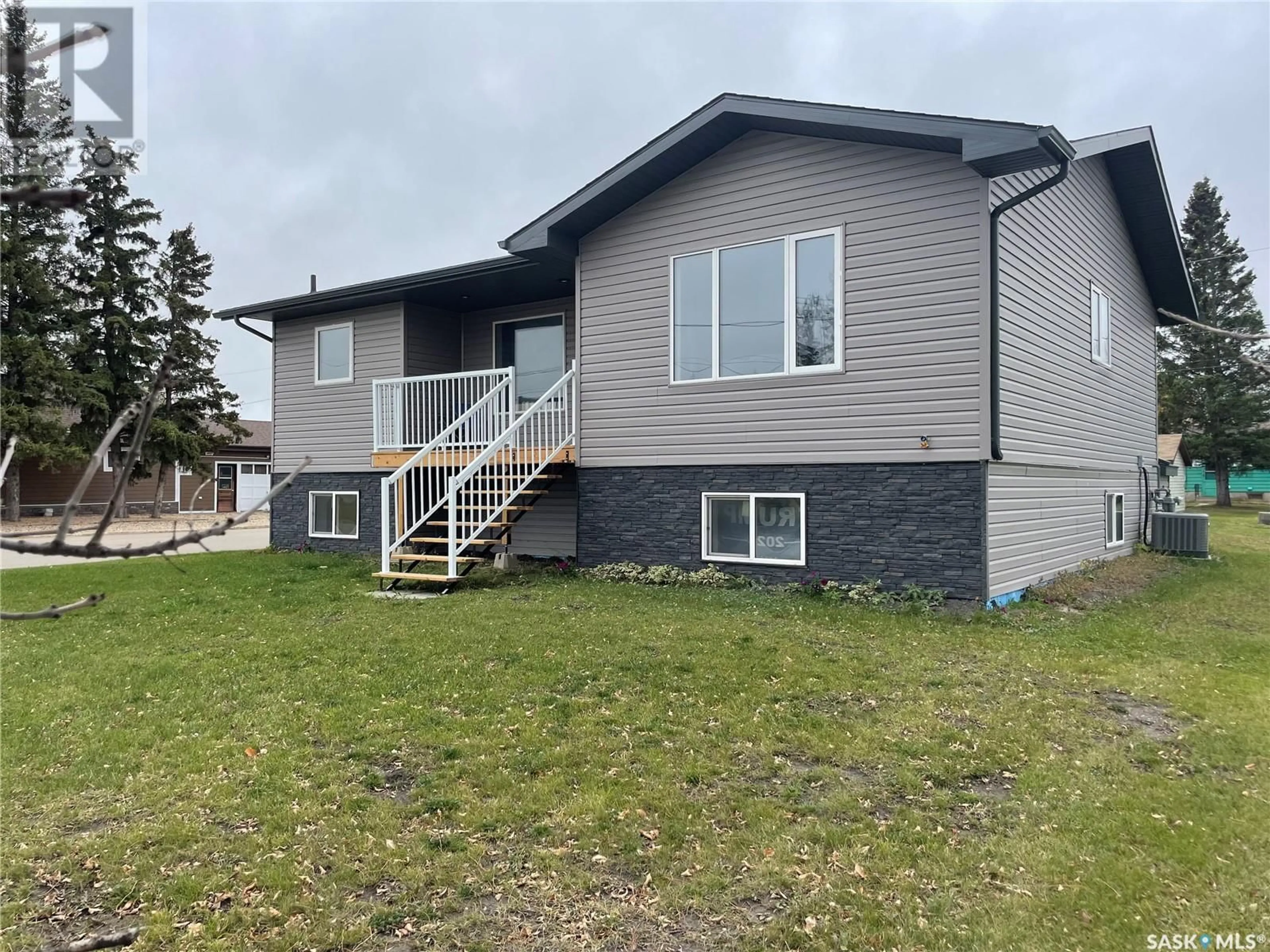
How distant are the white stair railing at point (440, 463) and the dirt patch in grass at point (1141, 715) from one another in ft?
22.6

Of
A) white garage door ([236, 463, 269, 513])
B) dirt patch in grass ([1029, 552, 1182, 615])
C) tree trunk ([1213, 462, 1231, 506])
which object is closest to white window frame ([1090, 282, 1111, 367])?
dirt patch in grass ([1029, 552, 1182, 615])

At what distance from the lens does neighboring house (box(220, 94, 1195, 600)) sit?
26.1 feet

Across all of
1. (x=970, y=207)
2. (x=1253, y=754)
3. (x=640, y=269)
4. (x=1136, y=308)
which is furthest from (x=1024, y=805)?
(x=1136, y=308)

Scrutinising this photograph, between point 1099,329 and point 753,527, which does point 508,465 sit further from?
point 1099,329

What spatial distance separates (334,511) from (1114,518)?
1336 cm

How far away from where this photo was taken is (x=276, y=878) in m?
2.99

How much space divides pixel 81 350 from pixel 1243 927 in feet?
98.5

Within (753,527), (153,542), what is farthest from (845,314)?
(153,542)

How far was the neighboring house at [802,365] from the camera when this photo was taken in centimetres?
796

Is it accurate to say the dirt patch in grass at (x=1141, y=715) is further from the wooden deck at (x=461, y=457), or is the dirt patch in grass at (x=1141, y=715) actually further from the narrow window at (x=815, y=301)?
the wooden deck at (x=461, y=457)

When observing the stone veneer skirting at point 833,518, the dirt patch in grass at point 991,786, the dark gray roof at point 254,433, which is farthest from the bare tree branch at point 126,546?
the dark gray roof at point 254,433

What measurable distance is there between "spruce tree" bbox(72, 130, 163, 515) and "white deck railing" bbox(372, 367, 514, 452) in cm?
1647

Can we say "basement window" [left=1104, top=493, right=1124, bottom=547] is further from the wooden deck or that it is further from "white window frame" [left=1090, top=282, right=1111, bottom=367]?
the wooden deck

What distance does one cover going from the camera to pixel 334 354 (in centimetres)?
1412
